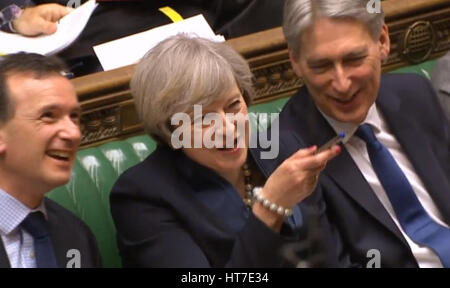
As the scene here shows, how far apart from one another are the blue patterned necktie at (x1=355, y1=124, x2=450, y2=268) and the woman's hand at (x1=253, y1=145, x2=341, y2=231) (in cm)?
29

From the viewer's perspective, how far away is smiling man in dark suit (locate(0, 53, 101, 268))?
173 centimetres

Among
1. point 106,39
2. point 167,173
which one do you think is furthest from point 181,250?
point 106,39

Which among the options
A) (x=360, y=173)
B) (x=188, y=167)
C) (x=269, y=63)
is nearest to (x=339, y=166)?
(x=360, y=173)

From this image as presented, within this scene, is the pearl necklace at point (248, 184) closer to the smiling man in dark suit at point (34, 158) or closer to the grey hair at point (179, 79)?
the grey hair at point (179, 79)

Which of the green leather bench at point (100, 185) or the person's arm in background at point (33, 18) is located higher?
the person's arm in background at point (33, 18)

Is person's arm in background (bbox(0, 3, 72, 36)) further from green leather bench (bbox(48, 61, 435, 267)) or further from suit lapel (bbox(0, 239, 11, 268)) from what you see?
suit lapel (bbox(0, 239, 11, 268))

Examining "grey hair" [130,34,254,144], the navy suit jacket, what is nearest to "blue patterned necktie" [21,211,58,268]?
"grey hair" [130,34,254,144]

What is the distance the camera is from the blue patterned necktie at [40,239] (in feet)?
5.74

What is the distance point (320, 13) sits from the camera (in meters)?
1.97

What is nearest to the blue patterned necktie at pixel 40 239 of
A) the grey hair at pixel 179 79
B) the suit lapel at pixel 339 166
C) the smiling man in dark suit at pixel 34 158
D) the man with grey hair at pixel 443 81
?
the smiling man in dark suit at pixel 34 158

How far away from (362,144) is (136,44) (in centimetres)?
53

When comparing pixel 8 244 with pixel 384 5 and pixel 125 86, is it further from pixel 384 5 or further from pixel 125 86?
pixel 384 5

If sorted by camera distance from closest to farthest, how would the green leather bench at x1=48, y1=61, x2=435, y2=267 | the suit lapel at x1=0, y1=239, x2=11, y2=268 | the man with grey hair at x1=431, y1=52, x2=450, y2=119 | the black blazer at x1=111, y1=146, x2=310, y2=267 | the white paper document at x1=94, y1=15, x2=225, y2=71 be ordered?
1. the suit lapel at x1=0, y1=239, x2=11, y2=268
2. the black blazer at x1=111, y1=146, x2=310, y2=267
3. the green leather bench at x1=48, y1=61, x2=435, y2=267
4. the man with grey hair at x1=431, y1=52, x2=450, y2=119
5. the white paper document at x1=94, y1=15, x2=225, y2=71

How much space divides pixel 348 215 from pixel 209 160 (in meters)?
0.27
